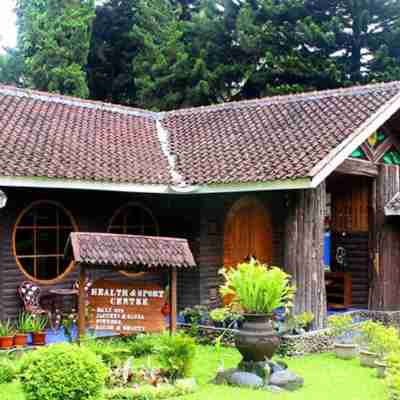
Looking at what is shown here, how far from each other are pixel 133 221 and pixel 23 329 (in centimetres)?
432

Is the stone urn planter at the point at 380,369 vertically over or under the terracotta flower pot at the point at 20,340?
under

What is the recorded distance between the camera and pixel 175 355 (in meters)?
10.5

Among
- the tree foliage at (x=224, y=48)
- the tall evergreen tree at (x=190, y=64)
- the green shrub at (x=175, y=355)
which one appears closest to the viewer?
the green shrub at (x=175, y=355)

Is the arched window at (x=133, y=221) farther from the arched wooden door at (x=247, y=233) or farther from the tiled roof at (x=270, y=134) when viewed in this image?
the arched wooden door at (x=247, y=233)

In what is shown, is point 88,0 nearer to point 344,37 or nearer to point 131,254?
point 344,37

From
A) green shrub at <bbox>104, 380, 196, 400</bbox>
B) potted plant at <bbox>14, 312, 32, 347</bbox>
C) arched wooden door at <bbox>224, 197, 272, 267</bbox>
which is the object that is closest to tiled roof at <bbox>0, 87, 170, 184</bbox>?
arched wooden door at <bbox>224, 197, 272, 267</bbox>

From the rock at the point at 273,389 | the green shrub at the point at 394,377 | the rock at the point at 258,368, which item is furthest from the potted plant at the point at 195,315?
the green shrub at the point at 394,377

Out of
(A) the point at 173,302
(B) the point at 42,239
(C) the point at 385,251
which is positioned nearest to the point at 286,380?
(A) the point at 173,302

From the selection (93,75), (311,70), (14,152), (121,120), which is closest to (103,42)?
(93,75)

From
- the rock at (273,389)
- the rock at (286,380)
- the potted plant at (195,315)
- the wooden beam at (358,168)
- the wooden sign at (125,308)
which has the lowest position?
the rock at (273,389)

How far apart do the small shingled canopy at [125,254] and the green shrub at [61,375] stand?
7.62ft

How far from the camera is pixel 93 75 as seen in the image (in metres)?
34.2

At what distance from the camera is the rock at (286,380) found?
35.7 feet

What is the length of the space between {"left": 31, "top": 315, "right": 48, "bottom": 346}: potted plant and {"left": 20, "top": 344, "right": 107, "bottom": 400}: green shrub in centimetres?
415
